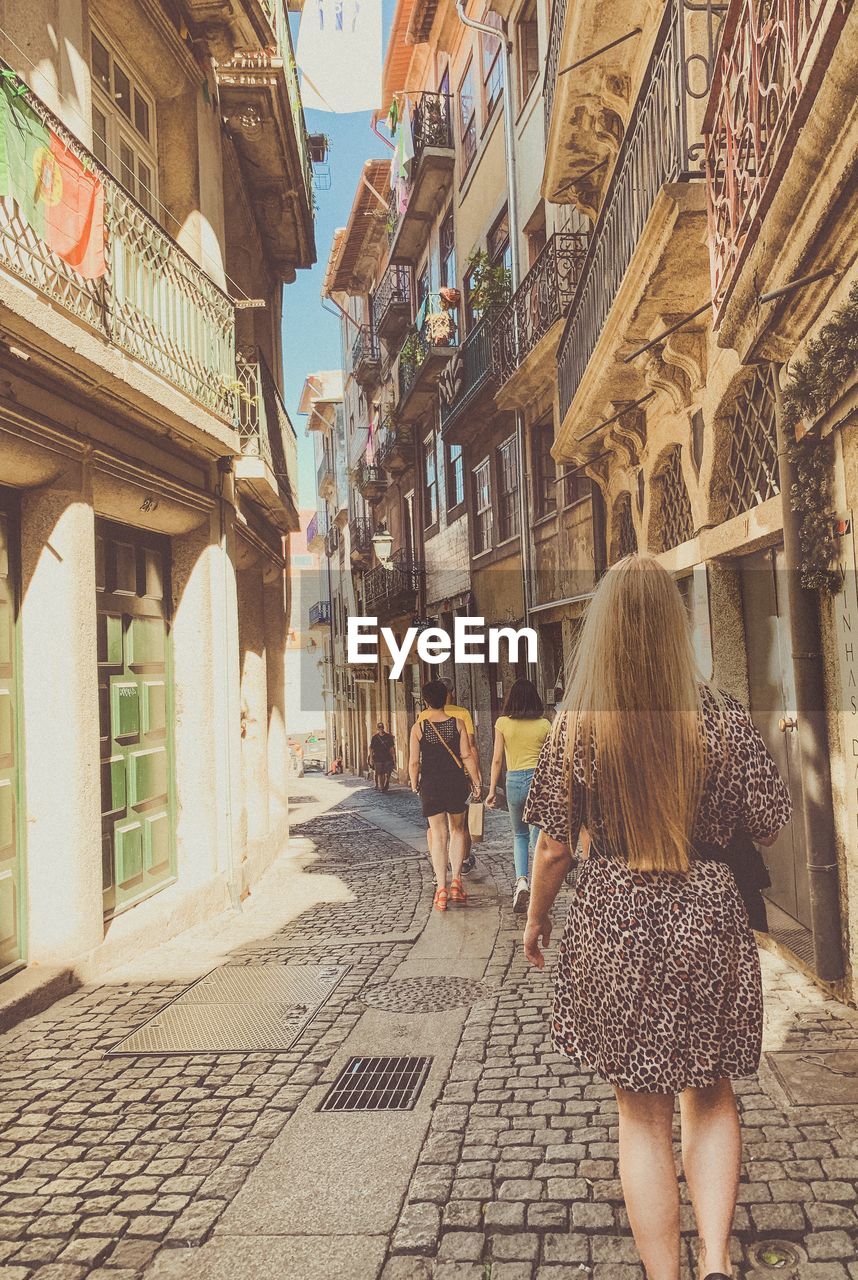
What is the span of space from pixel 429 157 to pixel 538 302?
861 centimetres

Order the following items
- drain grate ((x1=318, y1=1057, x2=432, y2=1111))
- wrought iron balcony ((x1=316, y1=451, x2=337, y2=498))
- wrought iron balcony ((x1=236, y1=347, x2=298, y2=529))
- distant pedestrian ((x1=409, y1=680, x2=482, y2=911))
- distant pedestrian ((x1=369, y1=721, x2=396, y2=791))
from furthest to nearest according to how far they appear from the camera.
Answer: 1. wrought iron balcony ((x1=316, y1=451, x2=337, y2=498))
2. distant pedestrian ((x1=369, y1=721, x2=396, y2=791))
3. wrought iron balcony ((x1=236, y1=347, x2=298, y2=529))
4. distant pedestrian ((x1=409, y1=680, x2=482, y2=911))
5. drain grate ((x1=318, y1=1057, x2=432, y2=1111))

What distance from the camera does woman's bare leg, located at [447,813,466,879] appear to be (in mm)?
8758

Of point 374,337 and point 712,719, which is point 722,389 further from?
point 374,337

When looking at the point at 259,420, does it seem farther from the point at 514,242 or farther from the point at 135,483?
the point at 514,242

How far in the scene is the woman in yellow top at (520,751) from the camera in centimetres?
802

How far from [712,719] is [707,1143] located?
1.10 metres

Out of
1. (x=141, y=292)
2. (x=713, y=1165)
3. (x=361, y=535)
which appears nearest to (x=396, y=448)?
(x=361, y=535)

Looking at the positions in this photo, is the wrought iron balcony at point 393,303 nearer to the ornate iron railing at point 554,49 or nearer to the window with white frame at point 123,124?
the ornate iron railing at point 554,49

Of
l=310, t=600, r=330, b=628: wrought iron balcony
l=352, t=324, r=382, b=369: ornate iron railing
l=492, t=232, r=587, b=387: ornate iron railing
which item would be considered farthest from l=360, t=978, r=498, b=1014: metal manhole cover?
l=310, t=600, r=330, b=628: wrought iron balcony

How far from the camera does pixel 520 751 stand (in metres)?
8.08

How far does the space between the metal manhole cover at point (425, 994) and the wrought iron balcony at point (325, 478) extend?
132 feet

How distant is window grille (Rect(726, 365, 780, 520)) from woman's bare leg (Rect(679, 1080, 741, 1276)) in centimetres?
449

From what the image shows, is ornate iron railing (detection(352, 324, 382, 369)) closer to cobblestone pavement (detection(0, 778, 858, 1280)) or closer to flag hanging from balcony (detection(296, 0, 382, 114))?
flag hanging from balcony (detection(296, 0, 382, 114))

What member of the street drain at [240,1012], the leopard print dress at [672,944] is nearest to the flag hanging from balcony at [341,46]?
the street drain at [240,1012]
